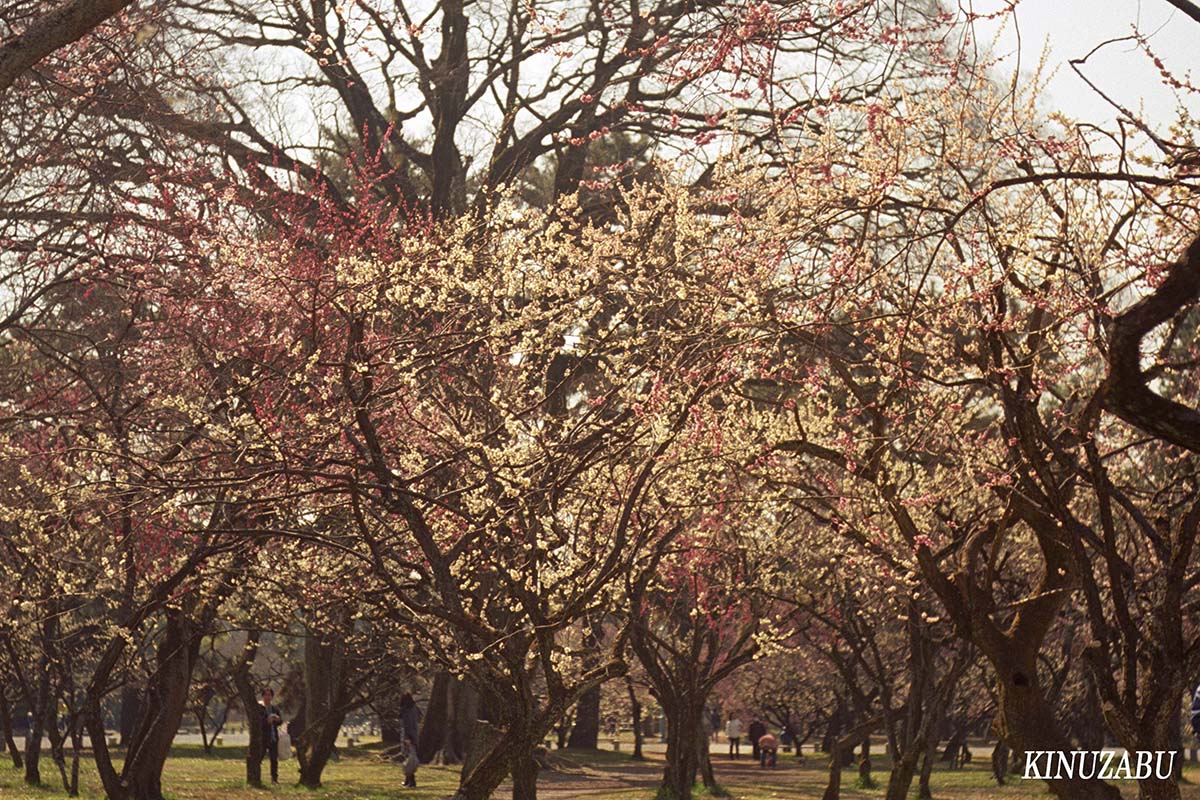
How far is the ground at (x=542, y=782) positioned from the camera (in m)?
18.3

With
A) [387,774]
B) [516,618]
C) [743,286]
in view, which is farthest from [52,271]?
[387,774]

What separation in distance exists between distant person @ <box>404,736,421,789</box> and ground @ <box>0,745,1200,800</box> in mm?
291

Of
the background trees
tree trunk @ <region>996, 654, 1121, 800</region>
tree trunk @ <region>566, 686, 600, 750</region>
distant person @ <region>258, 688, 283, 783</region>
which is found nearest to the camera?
the background trees

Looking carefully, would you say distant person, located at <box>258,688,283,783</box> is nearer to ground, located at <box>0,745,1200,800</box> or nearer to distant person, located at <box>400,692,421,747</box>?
ground, located at <box>0,745,1200,800</box>

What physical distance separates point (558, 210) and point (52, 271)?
13.9ft

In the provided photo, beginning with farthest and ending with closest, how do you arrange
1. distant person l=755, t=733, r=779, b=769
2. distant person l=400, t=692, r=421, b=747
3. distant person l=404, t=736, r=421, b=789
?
distant person l=755, t=733, r=779, b=769 < distant person l=400, t=692, r=421, b=747 < distant person l=404, t=736, r=421, b=789

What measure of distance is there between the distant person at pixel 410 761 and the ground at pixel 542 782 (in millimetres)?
291

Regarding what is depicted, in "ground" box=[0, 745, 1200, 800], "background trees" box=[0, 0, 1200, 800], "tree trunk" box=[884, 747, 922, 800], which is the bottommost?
"ground" box=[0, 745, 1200, 800]

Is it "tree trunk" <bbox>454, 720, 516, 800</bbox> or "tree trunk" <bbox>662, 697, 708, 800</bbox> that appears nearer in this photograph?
"tree trunk" <bbox>454, 720, 516, 800</bbox>

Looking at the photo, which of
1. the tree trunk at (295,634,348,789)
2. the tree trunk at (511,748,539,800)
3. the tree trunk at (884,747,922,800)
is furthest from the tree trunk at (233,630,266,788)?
the tree trunk at (511,748,539,800)

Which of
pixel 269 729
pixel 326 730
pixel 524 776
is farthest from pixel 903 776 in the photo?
pixel 269 729

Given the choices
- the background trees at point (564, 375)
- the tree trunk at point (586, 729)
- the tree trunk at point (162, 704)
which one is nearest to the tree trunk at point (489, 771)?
the background trees at point (564, 375)

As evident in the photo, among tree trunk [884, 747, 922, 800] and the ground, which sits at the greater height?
tree trunk [884, 747, 922, 800]

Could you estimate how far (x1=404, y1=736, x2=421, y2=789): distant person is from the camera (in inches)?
869
